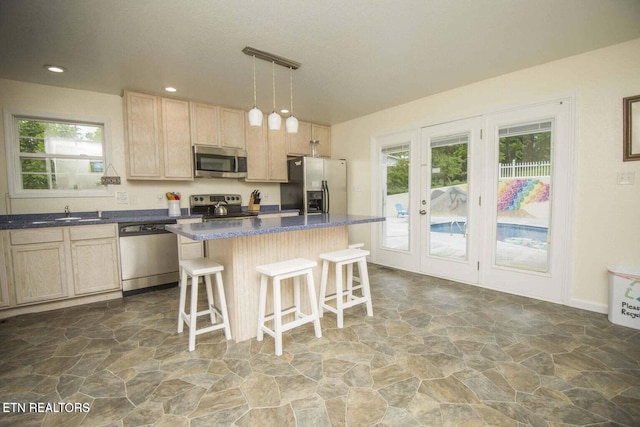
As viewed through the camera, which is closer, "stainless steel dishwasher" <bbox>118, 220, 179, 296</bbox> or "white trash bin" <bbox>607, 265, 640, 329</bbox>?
"white trash bin" <bbox>607, 265, 640, 329</bbox>

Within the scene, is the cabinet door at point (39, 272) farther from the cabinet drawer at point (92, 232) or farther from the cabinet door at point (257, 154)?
the cabinet door at point (257, 154)

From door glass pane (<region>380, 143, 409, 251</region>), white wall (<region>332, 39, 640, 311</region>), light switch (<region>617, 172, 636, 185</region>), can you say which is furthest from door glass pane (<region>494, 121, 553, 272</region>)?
door glass pane (<region>380, 143, 409, 251</region>)

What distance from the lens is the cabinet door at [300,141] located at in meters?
5.11

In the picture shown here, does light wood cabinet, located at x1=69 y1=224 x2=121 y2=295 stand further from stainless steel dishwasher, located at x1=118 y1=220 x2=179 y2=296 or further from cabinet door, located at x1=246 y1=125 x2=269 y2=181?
cabinet door, located at x1=246 y1=125 x2=269 y2=181

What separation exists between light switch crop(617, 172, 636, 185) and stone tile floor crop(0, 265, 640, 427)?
4.13 ft

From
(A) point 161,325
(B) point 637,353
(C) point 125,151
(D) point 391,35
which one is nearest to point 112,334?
(A) point 161,325

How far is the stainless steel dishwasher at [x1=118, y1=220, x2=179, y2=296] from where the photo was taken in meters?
3.49

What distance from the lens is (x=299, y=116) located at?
4.93 metres

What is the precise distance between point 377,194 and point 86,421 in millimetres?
4201

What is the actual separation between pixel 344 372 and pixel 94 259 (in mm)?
3117

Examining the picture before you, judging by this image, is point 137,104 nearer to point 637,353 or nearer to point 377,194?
point 377,194

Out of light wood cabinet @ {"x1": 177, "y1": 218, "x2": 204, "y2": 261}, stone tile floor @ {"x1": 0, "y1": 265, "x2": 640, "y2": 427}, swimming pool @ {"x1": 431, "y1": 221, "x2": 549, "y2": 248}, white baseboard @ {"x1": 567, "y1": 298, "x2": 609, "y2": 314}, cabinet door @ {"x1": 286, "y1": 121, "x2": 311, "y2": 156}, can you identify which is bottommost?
stone tile floor @ {"x1": 0, "y1": 265, "x2": 640, "y2": 427}

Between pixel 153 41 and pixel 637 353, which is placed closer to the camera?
pixel 637 353

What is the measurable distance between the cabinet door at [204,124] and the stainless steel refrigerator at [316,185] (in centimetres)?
133
